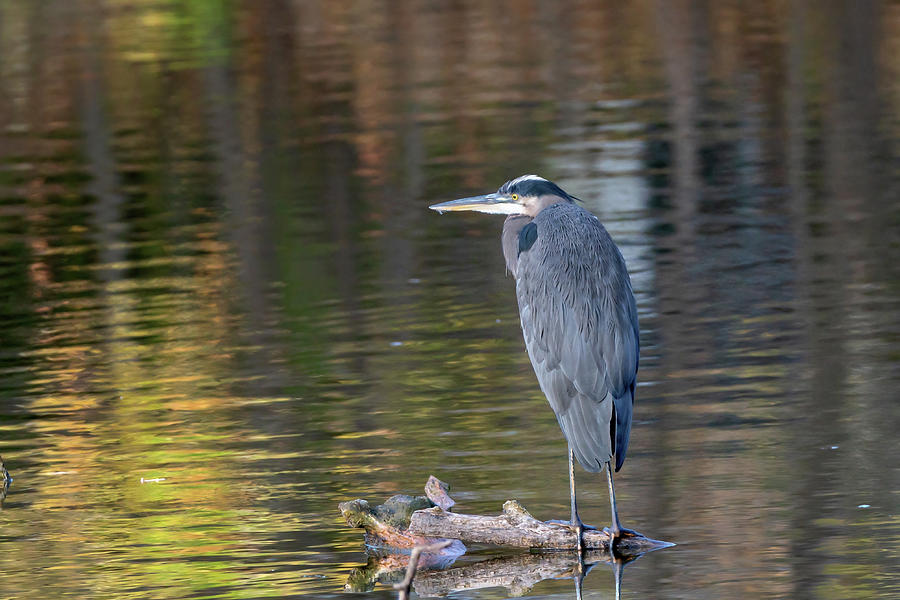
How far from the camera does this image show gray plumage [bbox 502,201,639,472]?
6.89m

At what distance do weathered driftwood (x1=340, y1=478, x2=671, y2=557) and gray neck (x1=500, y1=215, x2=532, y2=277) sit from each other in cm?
142

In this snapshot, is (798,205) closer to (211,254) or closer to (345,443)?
(211,254)

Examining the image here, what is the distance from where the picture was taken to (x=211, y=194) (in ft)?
57.7

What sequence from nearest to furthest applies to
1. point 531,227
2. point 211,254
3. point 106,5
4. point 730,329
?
1. point 531,227
2. point 730,329
3. point 211,254
4. point 106,5

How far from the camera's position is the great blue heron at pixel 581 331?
6875mm

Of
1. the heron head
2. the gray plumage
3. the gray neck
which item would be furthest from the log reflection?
the heron head

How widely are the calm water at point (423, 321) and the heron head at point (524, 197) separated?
123 centimetres

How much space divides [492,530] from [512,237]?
1.65m

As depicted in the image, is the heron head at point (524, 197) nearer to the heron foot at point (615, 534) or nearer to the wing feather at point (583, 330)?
the wing feather at point (583, 330)

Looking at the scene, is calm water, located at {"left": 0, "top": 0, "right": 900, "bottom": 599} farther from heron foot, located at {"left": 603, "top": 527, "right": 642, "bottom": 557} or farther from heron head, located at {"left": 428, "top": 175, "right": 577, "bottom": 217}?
heron head, located at {"left": 428, "top": 175, "right": 577, "bottom": 217}

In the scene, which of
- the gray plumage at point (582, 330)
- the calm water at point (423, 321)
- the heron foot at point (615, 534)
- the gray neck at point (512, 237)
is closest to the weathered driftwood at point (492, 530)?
the heron foot at point (615, 534)

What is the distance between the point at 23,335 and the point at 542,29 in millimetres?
21871

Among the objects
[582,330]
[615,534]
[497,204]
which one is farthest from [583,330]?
[497,204]

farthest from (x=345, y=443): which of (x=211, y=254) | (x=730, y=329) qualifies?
(x=211, y=254)
